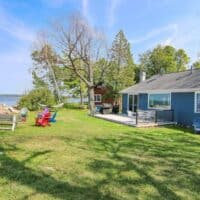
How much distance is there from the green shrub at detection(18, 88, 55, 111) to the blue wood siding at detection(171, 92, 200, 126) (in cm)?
1644

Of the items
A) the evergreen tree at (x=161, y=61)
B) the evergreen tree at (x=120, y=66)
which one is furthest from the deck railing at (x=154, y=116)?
the evergreen tree at (x=161, y=61)

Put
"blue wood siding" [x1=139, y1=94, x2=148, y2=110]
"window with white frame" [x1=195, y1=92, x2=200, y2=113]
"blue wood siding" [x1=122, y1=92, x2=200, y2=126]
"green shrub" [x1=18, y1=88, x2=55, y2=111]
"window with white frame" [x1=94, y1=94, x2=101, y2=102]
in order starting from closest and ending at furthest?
1. "window with white frame" [x1=195, y1=92, x2=200, y2=113]
2. "blue wood siding" [x1=122, y1=92, x2=200, y2=126]
3. "blue wood siding" [x1=139, y1=94, x2=148, y2=110]
4. "green shrub" [x1=18, y1=88, x2=55, y2=111]
5. "window with white frame" [x1=94, y1=94, x2=101, y2=102]

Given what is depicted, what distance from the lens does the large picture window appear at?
18000 millimetres

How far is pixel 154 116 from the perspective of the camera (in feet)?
54.8

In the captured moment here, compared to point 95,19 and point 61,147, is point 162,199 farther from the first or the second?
point 95,19

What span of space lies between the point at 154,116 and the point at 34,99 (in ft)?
53.8

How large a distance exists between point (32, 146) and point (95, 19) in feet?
69.9

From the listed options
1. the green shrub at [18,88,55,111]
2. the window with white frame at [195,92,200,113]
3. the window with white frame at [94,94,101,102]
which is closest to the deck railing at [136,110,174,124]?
the window with white frame at [195,92,200,113]

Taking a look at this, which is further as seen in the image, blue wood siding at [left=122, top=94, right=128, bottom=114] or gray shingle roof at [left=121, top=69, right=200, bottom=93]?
blue wood siding at [left=122, top=94, right=128, bottom=114]

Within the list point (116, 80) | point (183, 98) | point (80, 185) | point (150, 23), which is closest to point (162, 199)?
point (80, 185)

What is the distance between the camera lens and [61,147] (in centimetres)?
849

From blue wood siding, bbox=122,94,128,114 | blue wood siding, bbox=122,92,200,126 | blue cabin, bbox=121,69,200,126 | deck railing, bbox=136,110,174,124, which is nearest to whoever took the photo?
blue cabin, bbox=121,69,200,126

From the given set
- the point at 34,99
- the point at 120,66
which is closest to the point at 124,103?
the point at 34,99

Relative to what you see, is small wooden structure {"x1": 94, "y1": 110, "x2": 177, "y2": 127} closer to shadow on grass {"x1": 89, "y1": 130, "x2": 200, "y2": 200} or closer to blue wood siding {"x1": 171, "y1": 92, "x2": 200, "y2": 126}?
blue wood siding {"x1": 171, "y1": 92, "x2": 200, "y2": 126}
